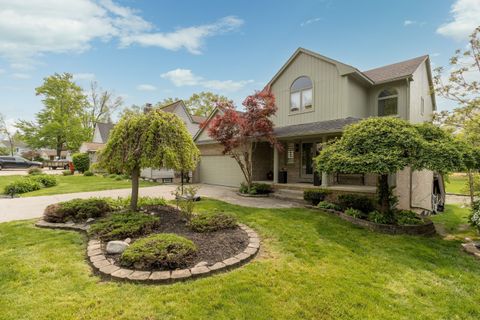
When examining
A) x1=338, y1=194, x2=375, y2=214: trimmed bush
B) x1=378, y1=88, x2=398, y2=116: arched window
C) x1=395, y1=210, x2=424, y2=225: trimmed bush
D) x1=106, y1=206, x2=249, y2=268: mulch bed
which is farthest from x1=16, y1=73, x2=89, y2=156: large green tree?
x1=395, y1=210, x2=424, y2=225: trimmed bush

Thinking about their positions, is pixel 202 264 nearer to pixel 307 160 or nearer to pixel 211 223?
pixel 211 223

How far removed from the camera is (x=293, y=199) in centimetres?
1048

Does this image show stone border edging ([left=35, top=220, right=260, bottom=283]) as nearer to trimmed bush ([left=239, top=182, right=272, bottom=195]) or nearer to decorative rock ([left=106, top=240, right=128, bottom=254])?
decorative rock ([left=106, top=240, right=128, bottom=254])

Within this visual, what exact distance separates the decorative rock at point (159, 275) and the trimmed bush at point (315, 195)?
7.06m

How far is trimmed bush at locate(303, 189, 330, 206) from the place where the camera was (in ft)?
30.0

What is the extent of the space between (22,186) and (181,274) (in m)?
13.5

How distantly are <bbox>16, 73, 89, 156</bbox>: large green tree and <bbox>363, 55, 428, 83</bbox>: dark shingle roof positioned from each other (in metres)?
37.5

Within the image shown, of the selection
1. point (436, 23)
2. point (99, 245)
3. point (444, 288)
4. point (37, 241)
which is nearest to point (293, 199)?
point (444, 288)

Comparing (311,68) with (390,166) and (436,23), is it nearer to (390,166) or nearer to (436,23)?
(436,23)

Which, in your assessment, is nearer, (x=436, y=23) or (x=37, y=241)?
(x=37, y=241)

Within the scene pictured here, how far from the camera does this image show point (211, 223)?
217 inches

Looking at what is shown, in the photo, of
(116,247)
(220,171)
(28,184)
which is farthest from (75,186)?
(116,247)

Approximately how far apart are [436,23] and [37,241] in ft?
56.3

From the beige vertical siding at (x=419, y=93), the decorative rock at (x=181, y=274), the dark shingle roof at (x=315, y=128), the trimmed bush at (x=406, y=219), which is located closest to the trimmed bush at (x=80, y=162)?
the dark shingle roof at (x=315, y=128)
